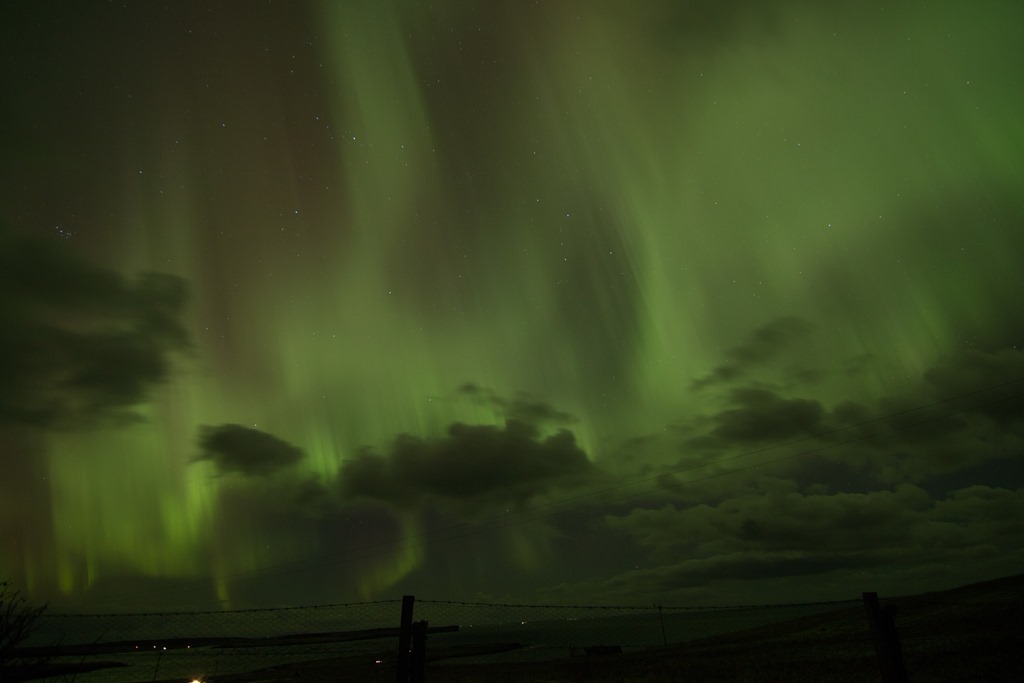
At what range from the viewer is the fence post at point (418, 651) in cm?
896

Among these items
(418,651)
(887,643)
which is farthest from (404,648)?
(887,643)

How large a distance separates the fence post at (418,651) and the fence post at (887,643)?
696 centimetres

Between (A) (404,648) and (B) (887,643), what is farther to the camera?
(B) (887,643)

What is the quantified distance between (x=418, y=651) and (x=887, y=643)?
7.52 metres

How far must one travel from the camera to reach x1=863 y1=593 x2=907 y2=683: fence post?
9.70 meters

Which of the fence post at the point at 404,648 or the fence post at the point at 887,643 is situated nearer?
A: the fence post at the point at 404,648

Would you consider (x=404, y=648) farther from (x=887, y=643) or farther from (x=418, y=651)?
(x=887, y=643)

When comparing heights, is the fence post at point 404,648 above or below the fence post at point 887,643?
above

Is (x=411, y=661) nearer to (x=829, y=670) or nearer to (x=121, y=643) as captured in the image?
(x=121, y=643)

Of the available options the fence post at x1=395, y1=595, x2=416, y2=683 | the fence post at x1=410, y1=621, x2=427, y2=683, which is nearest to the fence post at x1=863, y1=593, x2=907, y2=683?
the fence post at x1=410, y1=621, x2=427, y2=683

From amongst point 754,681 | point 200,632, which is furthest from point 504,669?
point 200,632

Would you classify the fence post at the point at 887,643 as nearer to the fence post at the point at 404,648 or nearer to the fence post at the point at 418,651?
the fence post at the point at 418,651

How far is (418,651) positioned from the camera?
8938 millimetres

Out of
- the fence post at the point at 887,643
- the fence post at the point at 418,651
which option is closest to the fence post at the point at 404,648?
the fence post at the point at 418,651
